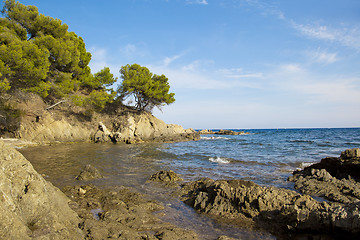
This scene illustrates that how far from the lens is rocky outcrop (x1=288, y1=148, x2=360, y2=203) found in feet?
18.8

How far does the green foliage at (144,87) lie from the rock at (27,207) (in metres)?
29.5

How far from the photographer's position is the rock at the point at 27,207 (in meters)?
2.09

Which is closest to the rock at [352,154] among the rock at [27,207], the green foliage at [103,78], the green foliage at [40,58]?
the rock at [27,207]

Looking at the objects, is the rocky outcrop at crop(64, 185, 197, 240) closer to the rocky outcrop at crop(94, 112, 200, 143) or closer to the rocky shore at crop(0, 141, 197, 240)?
the rocky shore at crop(0, 141, 197, 240)

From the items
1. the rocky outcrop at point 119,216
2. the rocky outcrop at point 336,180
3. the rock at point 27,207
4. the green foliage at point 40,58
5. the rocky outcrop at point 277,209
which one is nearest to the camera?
the rock at point 27,207

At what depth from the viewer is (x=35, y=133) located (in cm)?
1981

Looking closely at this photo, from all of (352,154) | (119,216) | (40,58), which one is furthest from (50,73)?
(352,154)

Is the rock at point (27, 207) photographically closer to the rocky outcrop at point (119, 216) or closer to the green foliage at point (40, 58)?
the rocky outcrop at point (119, 216)

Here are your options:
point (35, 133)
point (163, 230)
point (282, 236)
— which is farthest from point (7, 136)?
point (282, 236)

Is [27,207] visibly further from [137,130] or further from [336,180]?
[137,130]

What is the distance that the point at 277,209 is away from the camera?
168 inches

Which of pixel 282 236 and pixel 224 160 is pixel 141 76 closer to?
pixel 224 160

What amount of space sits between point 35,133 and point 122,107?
48.6 feet

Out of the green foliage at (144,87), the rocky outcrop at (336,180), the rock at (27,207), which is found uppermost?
the green foliage at (144,87)
